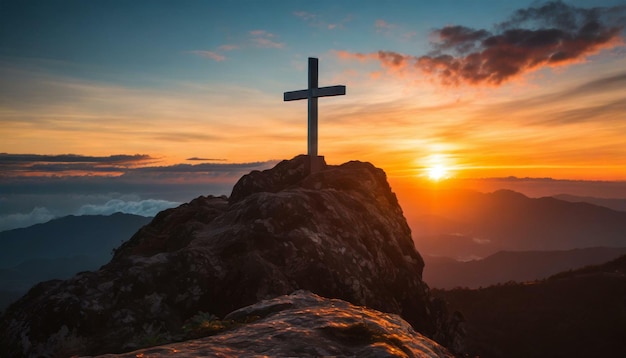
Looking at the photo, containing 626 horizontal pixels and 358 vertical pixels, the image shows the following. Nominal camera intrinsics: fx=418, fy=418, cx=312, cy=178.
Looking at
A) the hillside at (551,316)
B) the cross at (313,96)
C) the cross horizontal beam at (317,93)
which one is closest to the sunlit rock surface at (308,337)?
the cross at (313,96)

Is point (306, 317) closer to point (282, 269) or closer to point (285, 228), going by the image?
point (282, 269)

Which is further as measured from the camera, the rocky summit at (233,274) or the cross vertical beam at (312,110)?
the cross vertical beam at (312,110)

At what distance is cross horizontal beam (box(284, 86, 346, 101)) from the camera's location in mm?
22188

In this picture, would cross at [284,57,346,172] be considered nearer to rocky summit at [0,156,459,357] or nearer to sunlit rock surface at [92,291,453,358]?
rocky summit at [0,156,459,357]

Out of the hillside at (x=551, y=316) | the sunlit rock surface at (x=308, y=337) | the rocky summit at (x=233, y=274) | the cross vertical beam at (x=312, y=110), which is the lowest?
the hillside at (x=551, y=316)

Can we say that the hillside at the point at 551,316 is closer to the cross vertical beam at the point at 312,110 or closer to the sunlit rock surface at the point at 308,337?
the cross vertical beam at the point at 312,110

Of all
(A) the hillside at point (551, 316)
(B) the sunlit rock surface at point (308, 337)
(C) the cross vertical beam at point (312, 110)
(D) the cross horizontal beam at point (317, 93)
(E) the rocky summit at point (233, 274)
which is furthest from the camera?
(A) the hillside at point (551, 316)

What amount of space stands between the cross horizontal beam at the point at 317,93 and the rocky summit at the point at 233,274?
4600 mm

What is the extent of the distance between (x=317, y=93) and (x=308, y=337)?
1899cm

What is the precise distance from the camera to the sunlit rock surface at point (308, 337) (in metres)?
4.67

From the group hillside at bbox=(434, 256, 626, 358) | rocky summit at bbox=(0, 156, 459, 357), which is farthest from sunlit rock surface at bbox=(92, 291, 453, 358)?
hillside at bbox=(434, 256, 626, 358)

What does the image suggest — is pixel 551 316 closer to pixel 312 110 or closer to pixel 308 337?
pixel 312 110

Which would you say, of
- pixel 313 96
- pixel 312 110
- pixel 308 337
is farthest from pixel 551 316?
pixel 308 337

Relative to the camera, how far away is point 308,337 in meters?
5.30
